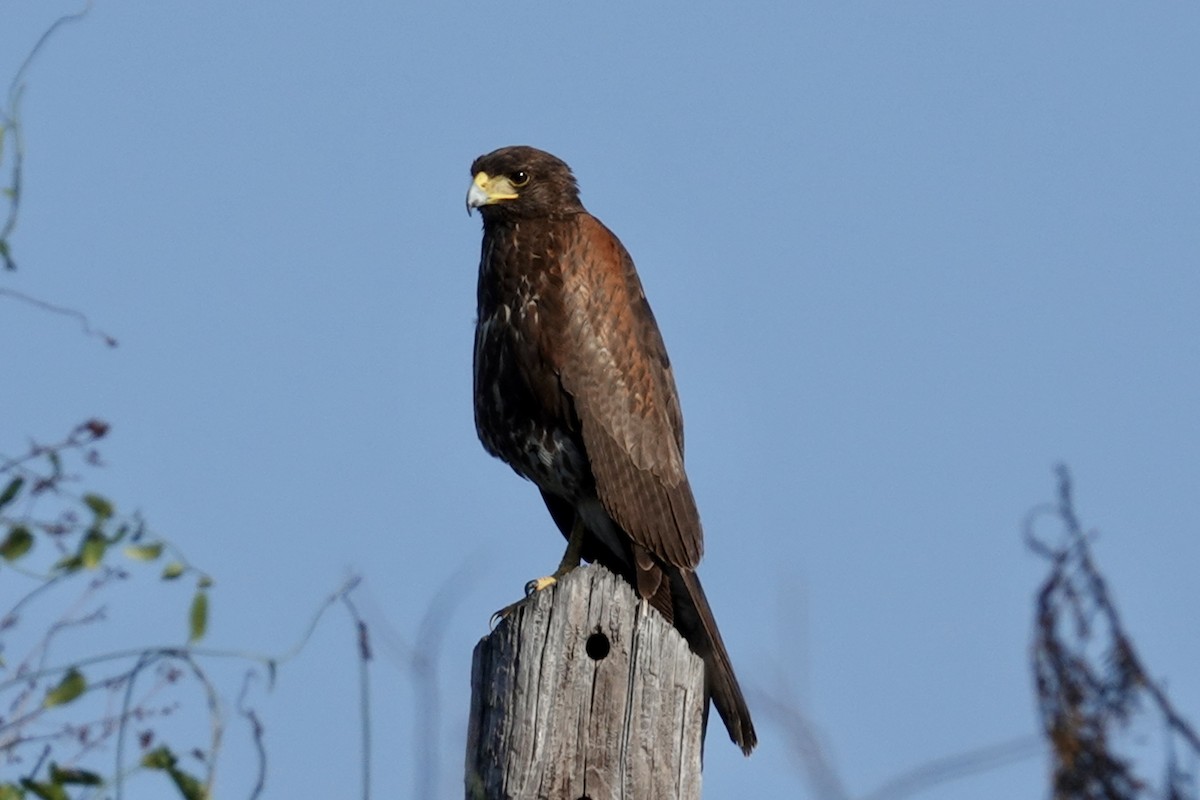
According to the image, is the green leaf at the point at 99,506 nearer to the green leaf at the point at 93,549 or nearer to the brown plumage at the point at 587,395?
the green leaf at the point at 93,549

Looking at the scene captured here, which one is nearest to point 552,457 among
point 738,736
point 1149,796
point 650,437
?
point 650,437

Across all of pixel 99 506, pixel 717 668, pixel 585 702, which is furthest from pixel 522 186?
pixel 99 506

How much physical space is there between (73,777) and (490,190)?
13.4 ft

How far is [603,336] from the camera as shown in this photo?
6.31m

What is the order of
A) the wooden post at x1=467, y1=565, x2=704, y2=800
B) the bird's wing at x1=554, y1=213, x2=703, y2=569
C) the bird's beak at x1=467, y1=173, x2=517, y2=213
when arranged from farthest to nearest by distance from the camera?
the bird's beak at x1=467, y1=173, x2=517, y2=213 → the bird's wing at x1=554, y1=213, x2=703, y2=569 → the wooden post at x1=467, y1=565, x2=704, y2=800

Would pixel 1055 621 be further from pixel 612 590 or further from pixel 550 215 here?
pixel 550 215

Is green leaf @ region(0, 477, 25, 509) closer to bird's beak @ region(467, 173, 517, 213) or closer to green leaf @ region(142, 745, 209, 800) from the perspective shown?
green leaf @ region(142, 745, 209, 800)

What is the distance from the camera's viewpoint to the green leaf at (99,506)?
3004mm

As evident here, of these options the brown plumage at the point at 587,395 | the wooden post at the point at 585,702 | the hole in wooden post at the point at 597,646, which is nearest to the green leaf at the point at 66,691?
the wooden post at the point at 585,702

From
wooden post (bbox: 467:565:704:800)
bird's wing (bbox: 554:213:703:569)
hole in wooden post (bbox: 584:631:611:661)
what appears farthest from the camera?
bird's wing (bbox: 554:213:703:569)

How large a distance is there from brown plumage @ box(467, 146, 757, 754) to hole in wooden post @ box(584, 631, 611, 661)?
62.5 inches

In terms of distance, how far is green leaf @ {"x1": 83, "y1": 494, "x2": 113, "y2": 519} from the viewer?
300cm

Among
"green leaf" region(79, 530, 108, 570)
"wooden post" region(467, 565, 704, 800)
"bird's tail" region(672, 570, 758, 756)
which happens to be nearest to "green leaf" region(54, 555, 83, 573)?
"green leaf" region(79, 530, 108, 570)

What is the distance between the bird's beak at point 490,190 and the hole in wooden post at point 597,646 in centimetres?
269
